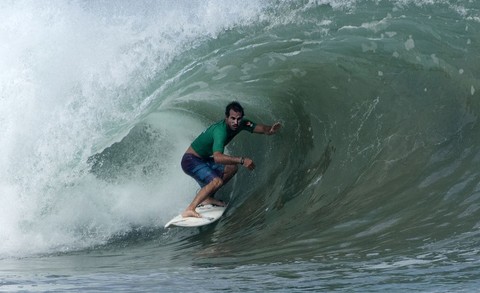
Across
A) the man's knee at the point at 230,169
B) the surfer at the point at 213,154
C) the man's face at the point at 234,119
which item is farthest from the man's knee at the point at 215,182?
the man's face at the point at 234,119

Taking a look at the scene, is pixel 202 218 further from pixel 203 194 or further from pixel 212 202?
pixel 212 202

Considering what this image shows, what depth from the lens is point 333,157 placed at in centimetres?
986

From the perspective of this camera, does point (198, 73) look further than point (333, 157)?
Yes

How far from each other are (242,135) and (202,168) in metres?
1.80

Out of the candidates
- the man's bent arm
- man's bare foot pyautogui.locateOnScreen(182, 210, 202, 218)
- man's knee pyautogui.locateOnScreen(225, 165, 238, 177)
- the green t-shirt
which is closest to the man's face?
the green t-shirt

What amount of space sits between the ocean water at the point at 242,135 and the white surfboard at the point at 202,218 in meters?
0.11

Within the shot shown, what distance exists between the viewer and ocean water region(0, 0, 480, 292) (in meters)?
7.73

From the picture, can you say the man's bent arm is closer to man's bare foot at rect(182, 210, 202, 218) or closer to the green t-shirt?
the green t-shirt

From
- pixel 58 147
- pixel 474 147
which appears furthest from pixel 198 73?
pixel 474 147

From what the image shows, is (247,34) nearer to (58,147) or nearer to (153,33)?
(153,33)

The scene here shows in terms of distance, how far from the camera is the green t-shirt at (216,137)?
8.63 m

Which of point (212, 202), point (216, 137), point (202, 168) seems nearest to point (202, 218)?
point (212, 202)

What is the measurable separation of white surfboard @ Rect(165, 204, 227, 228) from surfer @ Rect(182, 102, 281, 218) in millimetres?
51

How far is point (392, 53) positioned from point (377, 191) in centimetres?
245
